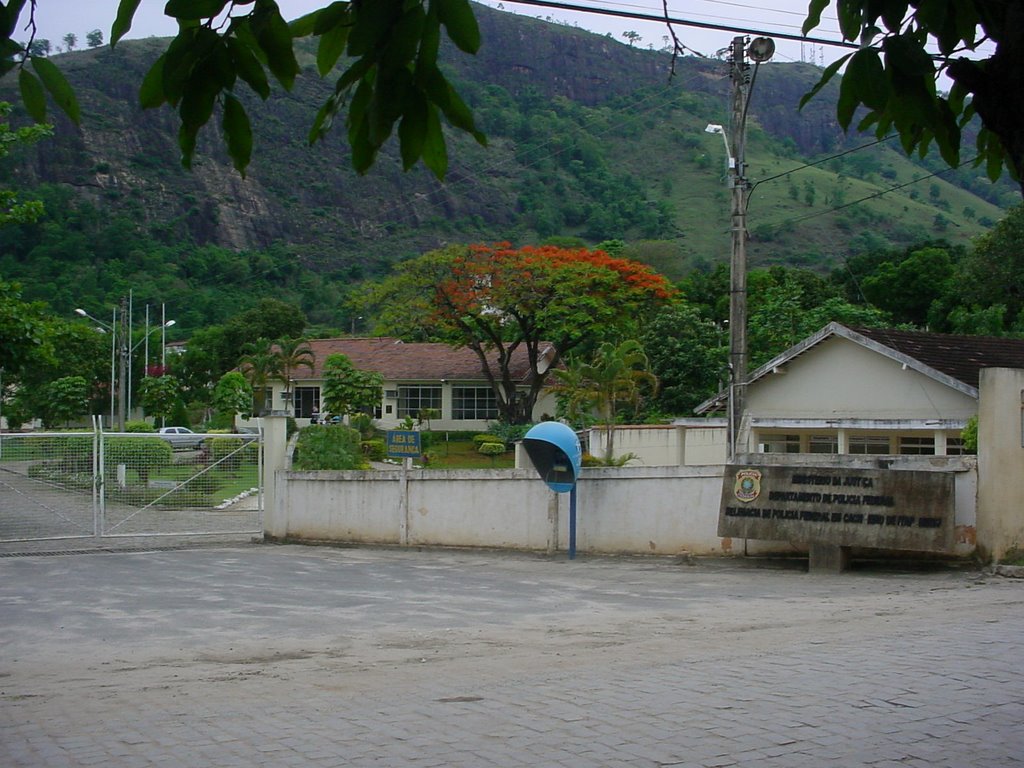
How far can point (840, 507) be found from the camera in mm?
16031

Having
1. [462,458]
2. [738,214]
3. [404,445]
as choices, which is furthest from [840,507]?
[462,458]

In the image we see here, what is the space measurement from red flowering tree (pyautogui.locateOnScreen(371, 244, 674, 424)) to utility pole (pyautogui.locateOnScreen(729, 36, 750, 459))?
2775 centimetres

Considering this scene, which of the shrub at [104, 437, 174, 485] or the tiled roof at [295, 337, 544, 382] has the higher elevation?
the tiled roof at [295, 337, 544, 382]

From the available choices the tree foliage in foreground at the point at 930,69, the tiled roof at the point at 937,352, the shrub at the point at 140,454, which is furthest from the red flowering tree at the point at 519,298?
the tree foliage in foreground at the point at 930,69

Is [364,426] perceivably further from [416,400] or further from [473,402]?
[473,402]

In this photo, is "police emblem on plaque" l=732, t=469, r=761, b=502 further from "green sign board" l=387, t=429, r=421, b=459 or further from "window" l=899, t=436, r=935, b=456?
"window" l=899, t=436, r=935, b=456

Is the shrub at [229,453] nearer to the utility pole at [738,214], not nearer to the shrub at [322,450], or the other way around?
the shrub at [322,450]

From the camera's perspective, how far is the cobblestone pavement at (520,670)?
6.48 meters

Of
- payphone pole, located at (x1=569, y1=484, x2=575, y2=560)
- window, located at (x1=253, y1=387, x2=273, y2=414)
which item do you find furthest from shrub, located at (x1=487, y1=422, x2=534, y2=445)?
payphone pole, located at (x1=569, y1=484, x2=575, y2=560)

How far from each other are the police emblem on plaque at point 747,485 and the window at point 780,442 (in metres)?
11.3

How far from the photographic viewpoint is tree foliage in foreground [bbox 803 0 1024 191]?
163 inches

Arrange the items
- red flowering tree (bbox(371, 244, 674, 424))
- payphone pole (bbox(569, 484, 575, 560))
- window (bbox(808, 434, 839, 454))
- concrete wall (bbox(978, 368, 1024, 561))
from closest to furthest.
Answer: concrete wall (bbox(978, 368, 1024, 561)) → payphone pole (bbox(569, 484, 575, 560)) → window (bbox(808, 434, 839, 454)) → red flowering tree (bbox(371, 244, 674, 424))

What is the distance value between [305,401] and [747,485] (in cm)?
4624

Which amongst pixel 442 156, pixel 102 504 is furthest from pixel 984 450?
pixel 102 504
